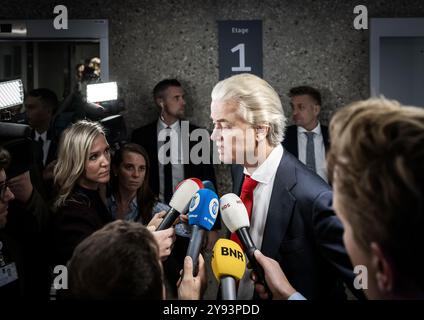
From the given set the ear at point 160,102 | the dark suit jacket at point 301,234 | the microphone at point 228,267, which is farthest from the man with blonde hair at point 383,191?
the ear at point 160,102

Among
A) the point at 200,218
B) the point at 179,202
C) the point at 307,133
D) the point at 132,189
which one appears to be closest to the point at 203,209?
the point at 200,218

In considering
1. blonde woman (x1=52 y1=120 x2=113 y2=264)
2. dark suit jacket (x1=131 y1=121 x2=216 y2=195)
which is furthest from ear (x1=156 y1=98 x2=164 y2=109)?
blonde woman (x1=52 y1=120 x2=113 y2=264)

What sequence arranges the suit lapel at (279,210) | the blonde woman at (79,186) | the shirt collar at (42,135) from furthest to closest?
the shirt collar at (42,135) → the blonde woman at (79,186) → the suit lapel at (279,210)

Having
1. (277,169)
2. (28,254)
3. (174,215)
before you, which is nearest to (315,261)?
(277,169)

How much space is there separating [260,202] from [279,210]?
10 centimetres

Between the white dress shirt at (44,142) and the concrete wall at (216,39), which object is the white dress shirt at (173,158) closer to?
the concrete wall at (216,39)

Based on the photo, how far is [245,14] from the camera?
11.9 ft

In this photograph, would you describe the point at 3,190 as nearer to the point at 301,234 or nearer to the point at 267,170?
the point at 267,170

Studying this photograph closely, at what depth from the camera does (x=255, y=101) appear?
1693 mm

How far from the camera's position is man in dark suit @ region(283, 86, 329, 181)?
11.6ft

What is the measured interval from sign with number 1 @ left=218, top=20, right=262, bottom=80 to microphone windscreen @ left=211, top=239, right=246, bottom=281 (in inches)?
94.3

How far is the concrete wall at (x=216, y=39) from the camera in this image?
3646mm

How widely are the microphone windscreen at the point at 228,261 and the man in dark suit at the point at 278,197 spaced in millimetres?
189

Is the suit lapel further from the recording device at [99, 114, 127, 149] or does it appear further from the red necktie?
the recording device at [99, 114, 127, 149]
